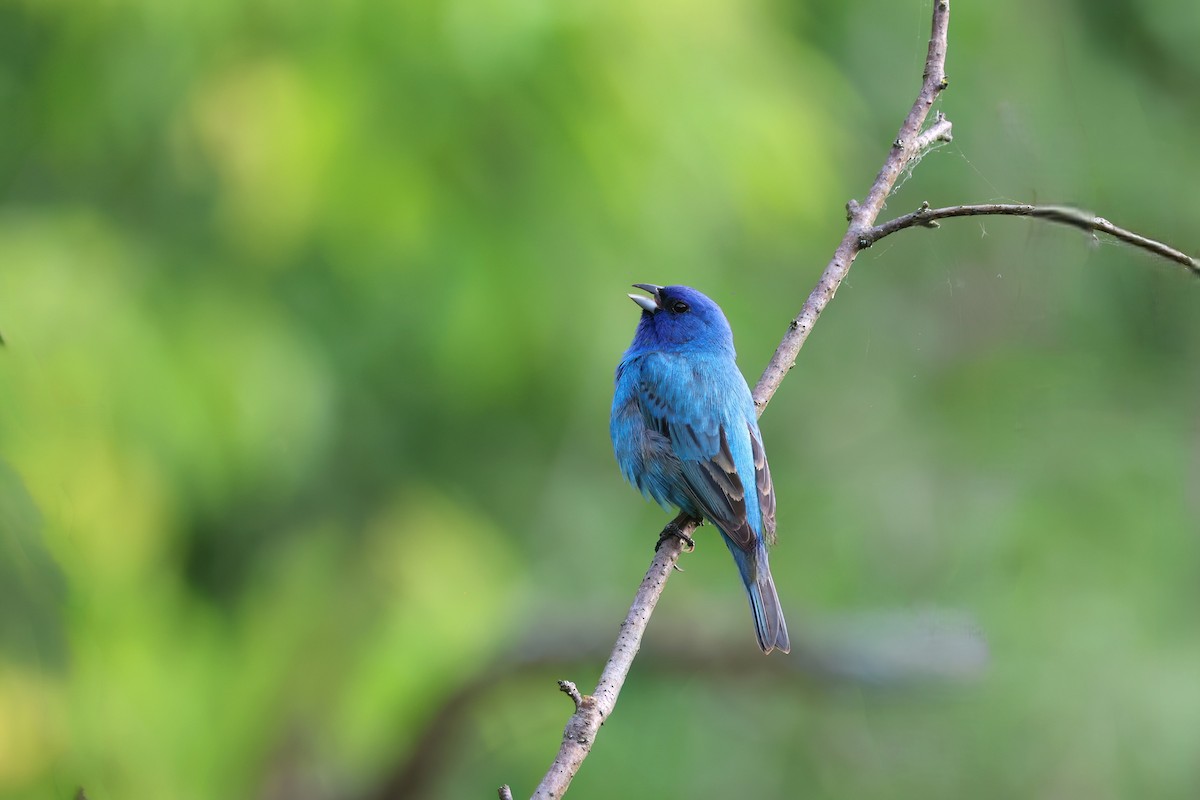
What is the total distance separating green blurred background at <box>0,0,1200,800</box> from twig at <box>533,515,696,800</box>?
1.88 meters

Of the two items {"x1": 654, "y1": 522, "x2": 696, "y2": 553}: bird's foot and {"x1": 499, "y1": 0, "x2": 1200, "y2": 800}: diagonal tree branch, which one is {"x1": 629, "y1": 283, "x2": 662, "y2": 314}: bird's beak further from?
{"x1": 499, "y1": 0, "x2": 1200, "y2": 800}: diagonal tree branch

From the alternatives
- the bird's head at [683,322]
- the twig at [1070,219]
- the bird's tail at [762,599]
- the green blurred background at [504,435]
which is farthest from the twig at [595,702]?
the bird's head at [683,322]

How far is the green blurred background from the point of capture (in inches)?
193

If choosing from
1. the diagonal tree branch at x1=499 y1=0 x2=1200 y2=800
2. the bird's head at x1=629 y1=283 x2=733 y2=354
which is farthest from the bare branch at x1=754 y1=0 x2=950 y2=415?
the bird's head at x1=629 y1=283 x2=733 y2=354

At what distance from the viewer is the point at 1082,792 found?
5.47 metres

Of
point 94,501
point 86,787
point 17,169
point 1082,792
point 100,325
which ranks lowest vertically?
point 86,787

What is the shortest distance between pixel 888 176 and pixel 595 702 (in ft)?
5.28

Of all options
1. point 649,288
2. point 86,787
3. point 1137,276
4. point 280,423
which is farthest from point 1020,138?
point 280,423

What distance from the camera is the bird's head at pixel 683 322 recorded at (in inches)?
192

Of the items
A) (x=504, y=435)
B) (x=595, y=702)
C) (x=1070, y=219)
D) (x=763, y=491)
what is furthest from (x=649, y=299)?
(x=595, y=702)

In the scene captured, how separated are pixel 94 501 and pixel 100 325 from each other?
68 centimetres

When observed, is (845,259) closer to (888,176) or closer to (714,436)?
(888,176)

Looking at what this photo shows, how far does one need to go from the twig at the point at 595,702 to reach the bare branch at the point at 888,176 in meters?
0.79

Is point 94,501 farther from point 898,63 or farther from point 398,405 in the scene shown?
point 898,63
